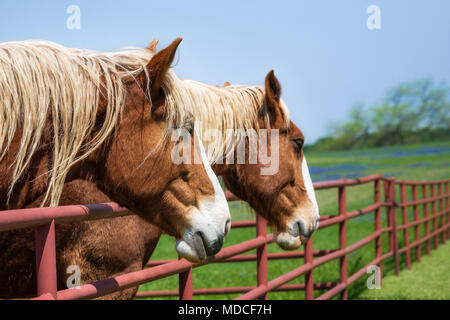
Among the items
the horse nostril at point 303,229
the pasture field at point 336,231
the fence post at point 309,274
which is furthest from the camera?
the pasture field at point 336,231

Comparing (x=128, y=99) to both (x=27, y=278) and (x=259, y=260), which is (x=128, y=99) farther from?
(x=259, y=260)

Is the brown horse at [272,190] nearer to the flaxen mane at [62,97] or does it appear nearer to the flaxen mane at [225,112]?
the flaxen mane at [225,112]

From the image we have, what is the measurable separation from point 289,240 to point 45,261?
198cm

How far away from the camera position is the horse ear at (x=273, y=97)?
338cm

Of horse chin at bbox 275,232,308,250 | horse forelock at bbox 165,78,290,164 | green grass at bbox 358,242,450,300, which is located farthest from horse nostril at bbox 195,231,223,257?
green grass at bbox 358,242,450,300

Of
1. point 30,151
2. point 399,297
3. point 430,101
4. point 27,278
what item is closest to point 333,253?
point 399,297

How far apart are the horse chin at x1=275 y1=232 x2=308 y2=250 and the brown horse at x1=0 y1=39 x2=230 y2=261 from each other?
1.38 m

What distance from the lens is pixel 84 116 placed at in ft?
6.38

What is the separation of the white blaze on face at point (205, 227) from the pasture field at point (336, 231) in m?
0.41

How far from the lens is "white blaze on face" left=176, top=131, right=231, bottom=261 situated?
195 cm

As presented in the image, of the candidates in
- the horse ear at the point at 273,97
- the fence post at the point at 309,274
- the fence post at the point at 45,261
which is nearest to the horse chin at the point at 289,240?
the horse ear at the point at 273,97

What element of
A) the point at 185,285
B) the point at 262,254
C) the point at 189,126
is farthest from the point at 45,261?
the point at 262,254

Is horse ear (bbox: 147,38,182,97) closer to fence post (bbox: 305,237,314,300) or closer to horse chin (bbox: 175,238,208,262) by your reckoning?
horse chin (bbox: 175,238,208,262)
